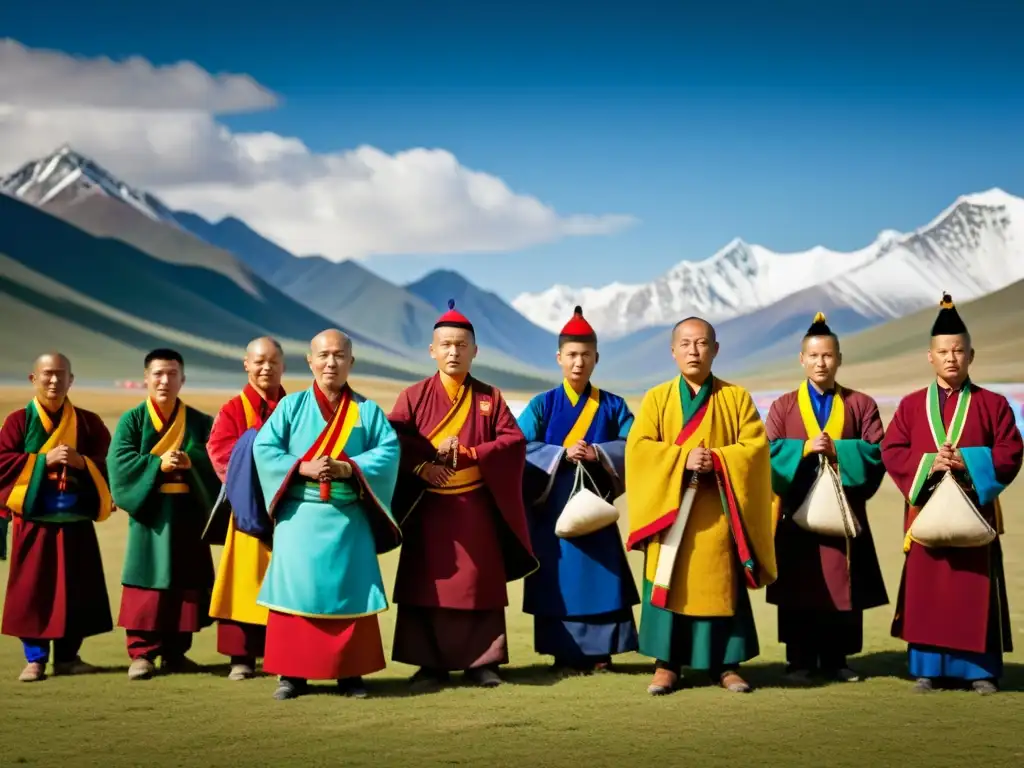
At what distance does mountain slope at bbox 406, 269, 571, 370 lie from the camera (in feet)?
573

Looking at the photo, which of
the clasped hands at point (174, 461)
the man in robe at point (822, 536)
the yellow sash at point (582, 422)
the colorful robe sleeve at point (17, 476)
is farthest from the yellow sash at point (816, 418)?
the colorful robe sleeve at point (17, 476)

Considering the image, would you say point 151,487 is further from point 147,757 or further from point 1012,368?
point 1012,368

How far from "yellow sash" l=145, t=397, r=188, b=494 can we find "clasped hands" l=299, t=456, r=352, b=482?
1.09 m

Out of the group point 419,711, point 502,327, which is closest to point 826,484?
point 419,711

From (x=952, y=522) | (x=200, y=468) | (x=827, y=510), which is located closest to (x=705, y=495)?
(x=827, y=510)

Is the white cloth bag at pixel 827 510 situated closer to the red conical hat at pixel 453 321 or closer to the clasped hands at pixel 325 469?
the red conical hat at pixel 453 321

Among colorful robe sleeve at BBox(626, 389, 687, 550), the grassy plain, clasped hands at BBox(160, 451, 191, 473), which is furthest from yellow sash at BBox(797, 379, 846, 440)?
clasped hands at BBox(160, 451, 191, 473)

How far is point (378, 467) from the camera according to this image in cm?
580

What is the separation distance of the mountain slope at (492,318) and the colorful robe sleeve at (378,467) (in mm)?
161405

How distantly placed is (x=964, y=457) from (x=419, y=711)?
276cm

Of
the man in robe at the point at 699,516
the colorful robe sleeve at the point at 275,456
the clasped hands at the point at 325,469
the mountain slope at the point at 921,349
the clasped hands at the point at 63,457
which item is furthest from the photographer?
the mountain slope at the point at 921,349

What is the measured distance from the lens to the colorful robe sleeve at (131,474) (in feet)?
20.9

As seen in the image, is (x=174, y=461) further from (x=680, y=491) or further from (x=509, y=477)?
(x=680, y=491)

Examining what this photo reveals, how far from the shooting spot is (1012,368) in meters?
→ 65.9
